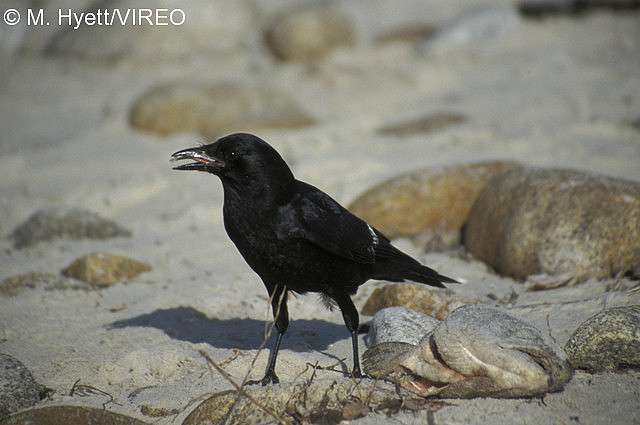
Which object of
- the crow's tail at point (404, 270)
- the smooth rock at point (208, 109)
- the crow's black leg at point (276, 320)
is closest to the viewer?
the crow's black leg at point (276, 320)

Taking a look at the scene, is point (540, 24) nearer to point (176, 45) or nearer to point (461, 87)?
point (461, 87)

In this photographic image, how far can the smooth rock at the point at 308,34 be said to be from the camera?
37.2 feet

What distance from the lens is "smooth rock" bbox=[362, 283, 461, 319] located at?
4.05m

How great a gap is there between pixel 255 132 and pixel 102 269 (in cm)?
381

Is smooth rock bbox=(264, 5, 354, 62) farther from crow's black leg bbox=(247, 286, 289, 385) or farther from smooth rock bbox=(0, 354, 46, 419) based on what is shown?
smooth rock bbox=(0, 354, 46, 419)

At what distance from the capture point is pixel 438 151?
746 cm

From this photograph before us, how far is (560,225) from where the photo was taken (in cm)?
447

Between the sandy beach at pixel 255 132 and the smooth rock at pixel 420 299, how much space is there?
0.38 meters

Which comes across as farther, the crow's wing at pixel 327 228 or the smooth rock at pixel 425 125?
the smooth rock at pixel 425 125

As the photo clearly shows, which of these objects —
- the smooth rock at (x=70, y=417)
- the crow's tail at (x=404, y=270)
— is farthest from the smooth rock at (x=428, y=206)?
the smooth rock at (x=70, y=417)

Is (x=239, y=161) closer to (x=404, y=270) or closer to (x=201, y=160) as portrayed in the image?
(x=201, y=160)

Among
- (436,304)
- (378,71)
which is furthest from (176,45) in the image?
(436,304)

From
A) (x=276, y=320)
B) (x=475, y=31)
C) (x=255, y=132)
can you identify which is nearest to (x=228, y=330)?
(x=276, y=320)

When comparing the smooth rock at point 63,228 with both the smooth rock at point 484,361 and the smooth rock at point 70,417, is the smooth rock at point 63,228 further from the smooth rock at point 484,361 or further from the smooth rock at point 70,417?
the smooth rock at point 484,361
